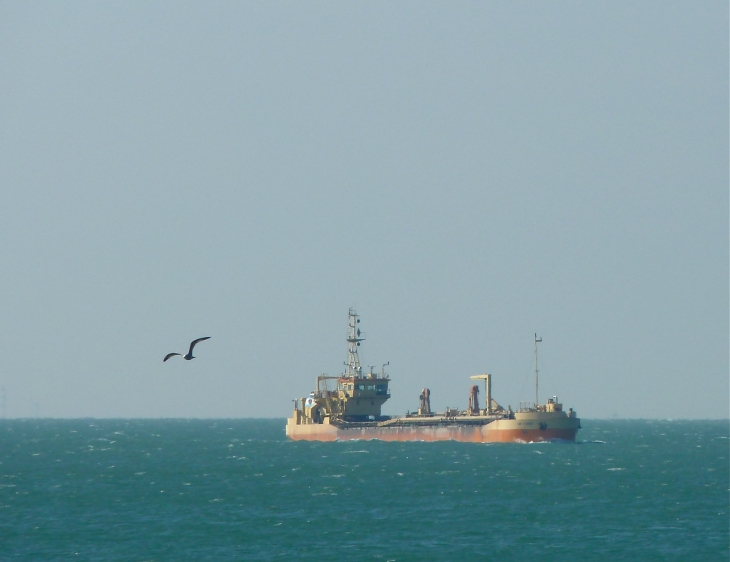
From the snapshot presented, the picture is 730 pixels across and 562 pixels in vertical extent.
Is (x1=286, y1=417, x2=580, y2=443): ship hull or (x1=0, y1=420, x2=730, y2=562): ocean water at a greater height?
(x1=286, y1=417, x2=580, y2=443): ship hull

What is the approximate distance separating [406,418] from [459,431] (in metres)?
7.39

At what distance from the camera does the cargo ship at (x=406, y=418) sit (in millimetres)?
118188

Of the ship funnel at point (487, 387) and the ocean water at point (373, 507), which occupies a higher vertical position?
the ship funnel at point (487, 387)

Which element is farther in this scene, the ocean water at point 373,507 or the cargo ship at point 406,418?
the cargo ship at point 406,418

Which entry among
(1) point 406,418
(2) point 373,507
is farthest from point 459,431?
(2) point 373,507

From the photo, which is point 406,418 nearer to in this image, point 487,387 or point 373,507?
point 487,387

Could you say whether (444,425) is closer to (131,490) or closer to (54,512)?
(131,490)

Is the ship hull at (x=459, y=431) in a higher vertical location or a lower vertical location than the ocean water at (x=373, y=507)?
higher

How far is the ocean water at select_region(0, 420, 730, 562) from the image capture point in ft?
194

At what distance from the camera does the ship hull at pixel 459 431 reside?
118m

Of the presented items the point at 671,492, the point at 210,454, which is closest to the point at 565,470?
the point at 671,492

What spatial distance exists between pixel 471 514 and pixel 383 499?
8461mm

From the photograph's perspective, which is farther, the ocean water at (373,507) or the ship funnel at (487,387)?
the ship funnel at (487,387)

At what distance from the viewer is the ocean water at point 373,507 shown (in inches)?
2325
